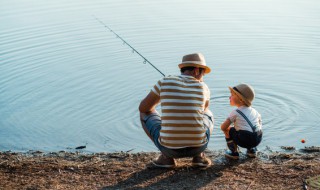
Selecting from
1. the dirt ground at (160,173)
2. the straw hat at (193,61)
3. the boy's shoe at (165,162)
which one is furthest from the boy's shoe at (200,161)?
the straw hat at (193,61)

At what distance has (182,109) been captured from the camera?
4562 mm

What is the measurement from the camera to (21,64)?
1005 centimetres

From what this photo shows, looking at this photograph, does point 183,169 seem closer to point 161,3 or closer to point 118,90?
point 118,90

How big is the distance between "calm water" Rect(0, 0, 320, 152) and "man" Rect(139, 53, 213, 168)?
1476mm

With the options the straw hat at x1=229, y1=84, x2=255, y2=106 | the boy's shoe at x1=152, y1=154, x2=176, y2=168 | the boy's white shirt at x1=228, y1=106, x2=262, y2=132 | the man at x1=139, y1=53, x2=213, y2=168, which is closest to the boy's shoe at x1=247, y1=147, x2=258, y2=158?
the boy's white shirt at x1=228, y1=106, x2=262, y2=132

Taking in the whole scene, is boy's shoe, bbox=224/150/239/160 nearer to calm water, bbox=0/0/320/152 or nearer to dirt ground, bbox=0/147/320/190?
dirt ground, bbox=0/147/320/190

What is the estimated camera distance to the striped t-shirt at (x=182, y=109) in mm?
4555

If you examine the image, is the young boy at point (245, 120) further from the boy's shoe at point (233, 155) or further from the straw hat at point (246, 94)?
the boy's shoe at point (233, 155)

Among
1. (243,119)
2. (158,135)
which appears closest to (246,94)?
(243,119)

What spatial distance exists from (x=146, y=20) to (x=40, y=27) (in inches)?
108

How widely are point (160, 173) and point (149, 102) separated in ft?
2.34

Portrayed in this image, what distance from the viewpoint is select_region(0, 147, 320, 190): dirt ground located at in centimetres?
464

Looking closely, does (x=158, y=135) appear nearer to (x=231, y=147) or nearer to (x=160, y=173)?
(x=160, y=173)

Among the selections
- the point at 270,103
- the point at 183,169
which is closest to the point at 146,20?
the point at 270,103
